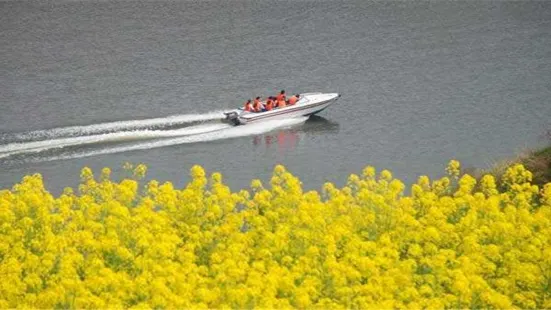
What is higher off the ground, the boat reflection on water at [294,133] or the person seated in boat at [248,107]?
the person seated in boat at [248,107]

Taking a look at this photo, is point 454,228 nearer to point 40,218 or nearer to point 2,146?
point 40,218

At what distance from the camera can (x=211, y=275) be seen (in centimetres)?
2756

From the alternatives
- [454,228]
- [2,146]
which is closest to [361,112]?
[2,146]

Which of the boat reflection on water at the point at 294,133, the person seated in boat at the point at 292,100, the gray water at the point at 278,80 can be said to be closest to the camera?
the gray water at the point at 278,80

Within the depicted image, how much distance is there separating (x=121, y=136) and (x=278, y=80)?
439 inches

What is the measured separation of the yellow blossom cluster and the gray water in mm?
12183

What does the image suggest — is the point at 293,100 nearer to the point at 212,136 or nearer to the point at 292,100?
the point at 292,100

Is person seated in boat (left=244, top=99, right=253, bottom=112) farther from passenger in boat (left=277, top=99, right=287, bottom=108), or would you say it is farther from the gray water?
passenger in boat (left=277, top=99, right=287, bottom=108)

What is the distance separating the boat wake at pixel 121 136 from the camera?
1793 inches

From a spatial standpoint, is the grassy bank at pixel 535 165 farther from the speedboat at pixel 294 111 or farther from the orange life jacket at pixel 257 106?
the orange life jacket at pixel 257 106

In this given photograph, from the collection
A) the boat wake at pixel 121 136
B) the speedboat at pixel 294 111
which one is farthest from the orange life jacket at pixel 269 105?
the boat wake at pixel 121 136

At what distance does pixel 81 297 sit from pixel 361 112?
27887 millimetres

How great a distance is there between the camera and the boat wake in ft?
149

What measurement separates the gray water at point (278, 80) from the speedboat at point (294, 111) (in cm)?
56
